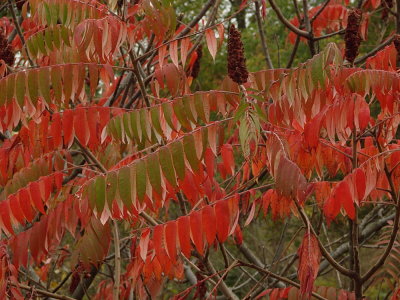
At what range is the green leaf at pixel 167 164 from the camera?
272cm

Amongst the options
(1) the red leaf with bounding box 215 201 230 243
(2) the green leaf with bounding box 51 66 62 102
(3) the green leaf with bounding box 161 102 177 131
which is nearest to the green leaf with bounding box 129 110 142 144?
(3) the green leaf with bounding box 161 102 177 131

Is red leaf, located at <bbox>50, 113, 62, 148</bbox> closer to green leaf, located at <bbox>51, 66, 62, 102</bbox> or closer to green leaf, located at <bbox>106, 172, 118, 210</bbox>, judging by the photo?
green leaf, located at <bbox>51, 66, 62, 102</bbox>

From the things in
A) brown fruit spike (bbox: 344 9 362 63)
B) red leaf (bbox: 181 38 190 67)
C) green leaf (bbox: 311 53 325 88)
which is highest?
red leaf (bbox: 181 38 190 67)

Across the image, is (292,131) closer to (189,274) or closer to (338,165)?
(338,165)

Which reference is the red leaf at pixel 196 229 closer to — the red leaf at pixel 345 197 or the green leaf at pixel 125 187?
the green leaf at pixel 125 187

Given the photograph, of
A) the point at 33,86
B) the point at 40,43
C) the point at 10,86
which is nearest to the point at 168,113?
the point at 33,86

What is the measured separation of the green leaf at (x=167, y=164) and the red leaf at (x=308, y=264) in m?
0.62

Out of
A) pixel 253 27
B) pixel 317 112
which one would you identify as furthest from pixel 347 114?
pixel 253 27

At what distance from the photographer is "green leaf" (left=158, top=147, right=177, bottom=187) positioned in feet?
8.93

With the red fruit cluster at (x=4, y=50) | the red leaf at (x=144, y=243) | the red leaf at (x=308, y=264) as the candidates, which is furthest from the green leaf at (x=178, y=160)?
the red fruit cluster at (x=4, y=50)

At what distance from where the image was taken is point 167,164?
2730 millimetres

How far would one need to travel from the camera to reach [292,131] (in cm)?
335

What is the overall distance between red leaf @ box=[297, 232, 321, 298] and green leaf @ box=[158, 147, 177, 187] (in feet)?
2.02

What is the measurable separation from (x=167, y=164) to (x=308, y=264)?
2.31 ft
